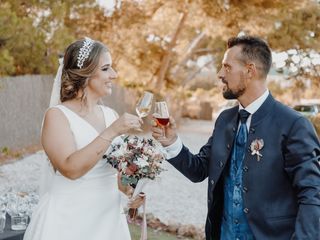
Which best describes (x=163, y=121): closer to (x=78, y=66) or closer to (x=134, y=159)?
(x=134, y=159)

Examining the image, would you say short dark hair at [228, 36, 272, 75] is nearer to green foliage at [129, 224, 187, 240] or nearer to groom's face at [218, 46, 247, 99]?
groom's face at [218, 46, 247, 99]

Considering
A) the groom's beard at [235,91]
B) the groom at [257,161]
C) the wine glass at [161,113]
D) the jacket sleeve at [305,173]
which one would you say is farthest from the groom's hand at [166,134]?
the jacket sleeve at [305,173]

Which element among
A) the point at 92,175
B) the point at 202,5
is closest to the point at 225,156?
the point at 92,175

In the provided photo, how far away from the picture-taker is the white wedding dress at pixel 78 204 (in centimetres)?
310

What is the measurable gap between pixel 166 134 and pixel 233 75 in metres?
0.58

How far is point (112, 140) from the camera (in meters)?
2.97

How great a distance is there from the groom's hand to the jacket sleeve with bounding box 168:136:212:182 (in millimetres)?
93

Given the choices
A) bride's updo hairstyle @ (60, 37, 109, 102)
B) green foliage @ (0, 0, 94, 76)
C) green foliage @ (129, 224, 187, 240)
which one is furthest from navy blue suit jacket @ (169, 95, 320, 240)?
green foliage @ (0, 0, 94, 76)

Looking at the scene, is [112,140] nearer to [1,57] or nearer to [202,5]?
[1,57]

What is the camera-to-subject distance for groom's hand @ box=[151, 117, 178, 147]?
3.30 m

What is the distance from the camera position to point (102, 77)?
3.17m

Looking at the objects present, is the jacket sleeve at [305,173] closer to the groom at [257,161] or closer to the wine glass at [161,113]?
the groom at [257,161]

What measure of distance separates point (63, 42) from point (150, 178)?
1161 centimetres

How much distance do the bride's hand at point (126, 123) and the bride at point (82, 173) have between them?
0.04 m
